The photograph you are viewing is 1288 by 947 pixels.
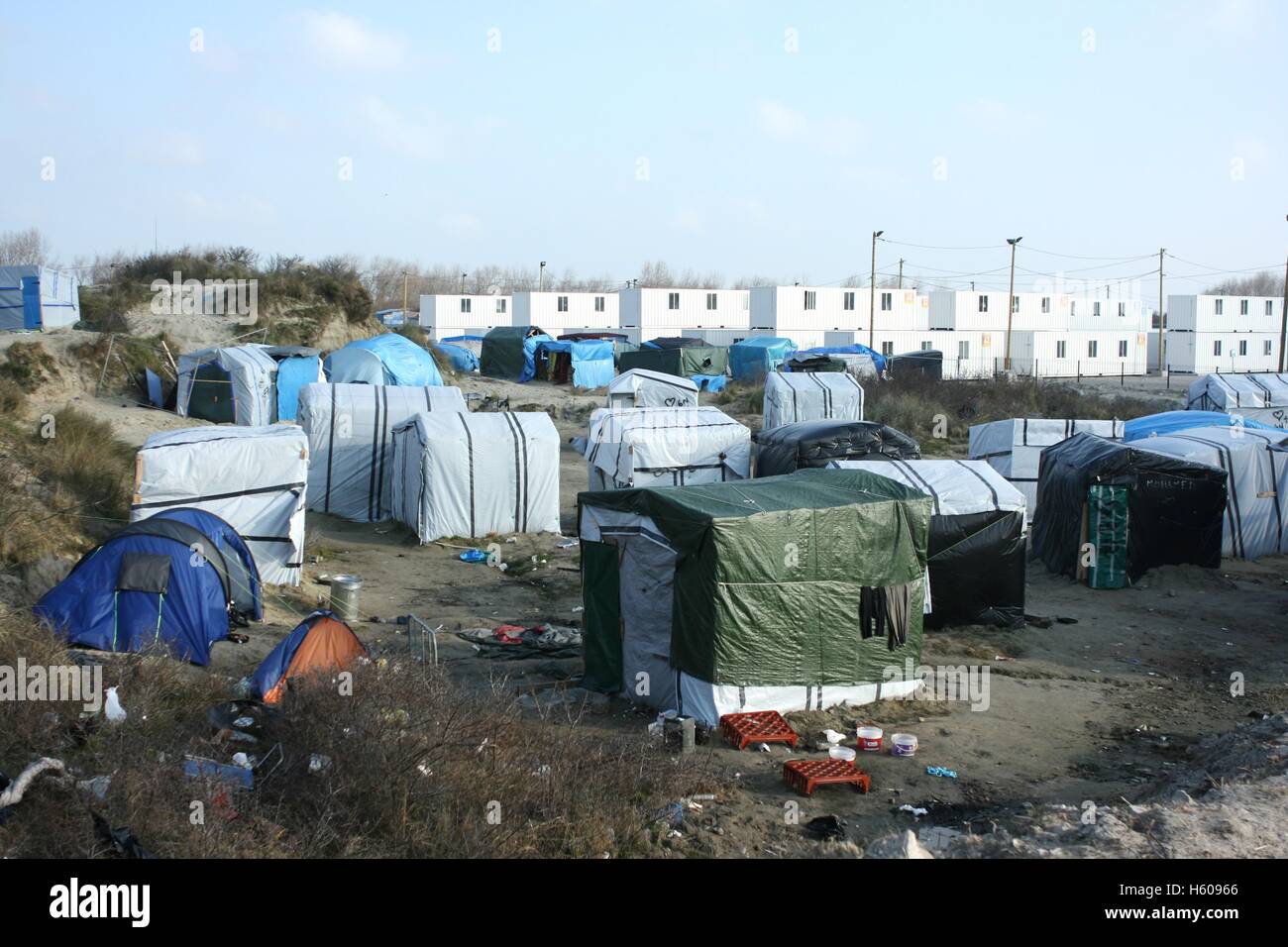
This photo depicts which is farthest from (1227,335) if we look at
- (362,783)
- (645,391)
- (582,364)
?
(362,783)

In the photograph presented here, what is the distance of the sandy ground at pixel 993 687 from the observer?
27.3ft

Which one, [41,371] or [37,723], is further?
[41,371]

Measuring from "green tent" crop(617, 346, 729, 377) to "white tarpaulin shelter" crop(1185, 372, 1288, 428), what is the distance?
18.4 meters

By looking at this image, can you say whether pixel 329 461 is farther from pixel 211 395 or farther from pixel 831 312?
pixel 831 312

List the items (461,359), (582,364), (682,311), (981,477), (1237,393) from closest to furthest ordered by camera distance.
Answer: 1. (981,477)
2. (1237,393)
3. (582,364)
4. (461,359)
5. (682,311)

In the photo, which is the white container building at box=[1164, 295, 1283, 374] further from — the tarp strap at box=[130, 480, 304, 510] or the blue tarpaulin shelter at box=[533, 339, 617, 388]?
the tarp strap at box=[130, 480, 304, 510]

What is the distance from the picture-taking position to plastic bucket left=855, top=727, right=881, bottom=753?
9.78 metres

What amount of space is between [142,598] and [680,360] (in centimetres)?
3587

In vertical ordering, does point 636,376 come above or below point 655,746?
above

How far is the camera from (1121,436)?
2238 cm

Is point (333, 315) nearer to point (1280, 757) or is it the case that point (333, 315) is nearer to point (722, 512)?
point (722, 512)

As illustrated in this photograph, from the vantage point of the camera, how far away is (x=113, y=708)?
7895 millimetres
